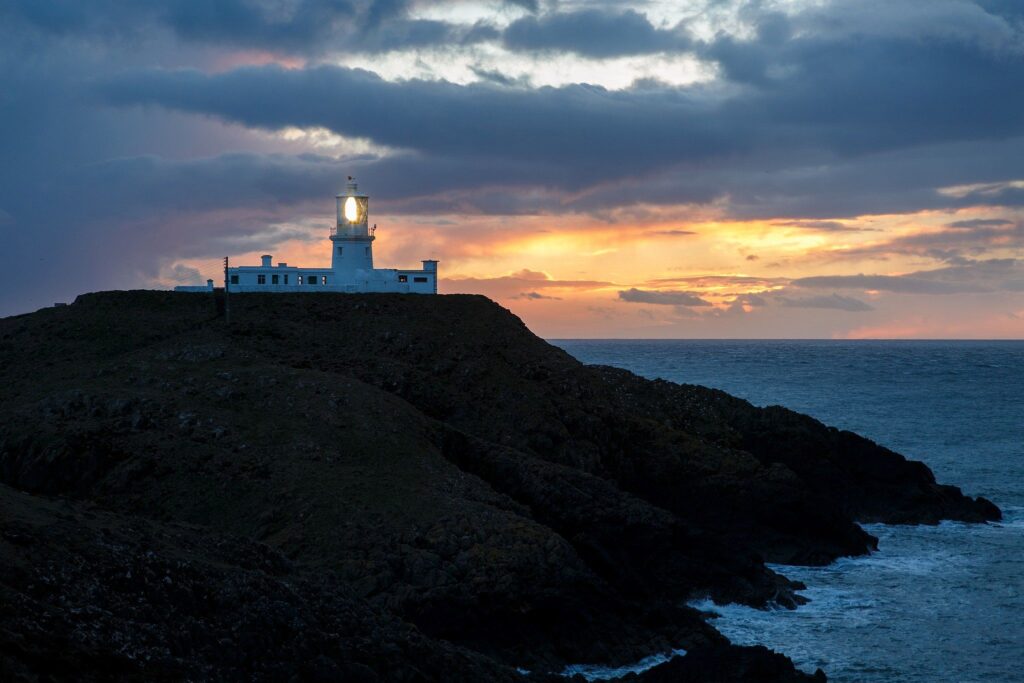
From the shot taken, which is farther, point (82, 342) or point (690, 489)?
point (82, 342)

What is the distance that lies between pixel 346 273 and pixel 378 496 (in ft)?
109

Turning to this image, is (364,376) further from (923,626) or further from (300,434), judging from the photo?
(923,626)

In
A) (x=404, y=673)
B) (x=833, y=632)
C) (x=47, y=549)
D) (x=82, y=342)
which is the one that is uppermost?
(x=82, y=342)

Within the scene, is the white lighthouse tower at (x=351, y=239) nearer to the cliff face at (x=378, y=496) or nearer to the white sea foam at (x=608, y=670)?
the cliff face at (x=378, y=496)

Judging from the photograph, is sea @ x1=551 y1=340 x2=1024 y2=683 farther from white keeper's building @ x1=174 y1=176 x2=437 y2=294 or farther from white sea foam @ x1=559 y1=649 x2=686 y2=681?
white keeper's building @ x1=174 y1=176 x2=437 y2=294

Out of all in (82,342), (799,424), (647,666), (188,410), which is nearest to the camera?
(647,666)

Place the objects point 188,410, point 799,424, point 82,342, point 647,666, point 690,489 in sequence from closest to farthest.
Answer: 1. point 647,666
2. point 188,410
3. point 690,489
4. point 82,342
5. point 799,424

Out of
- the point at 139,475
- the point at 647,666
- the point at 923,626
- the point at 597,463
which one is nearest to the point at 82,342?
the point at 139,475

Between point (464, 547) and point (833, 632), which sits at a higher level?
point (464, 547)

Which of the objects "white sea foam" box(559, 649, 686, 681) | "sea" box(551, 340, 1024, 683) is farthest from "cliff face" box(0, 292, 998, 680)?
"sea" box(551, 340, 1024, 683)

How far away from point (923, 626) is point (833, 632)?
308 centimetres

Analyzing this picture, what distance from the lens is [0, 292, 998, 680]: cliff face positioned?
19.2 m

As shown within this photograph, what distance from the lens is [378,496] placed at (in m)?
32.8

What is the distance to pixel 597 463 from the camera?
44750 mm
